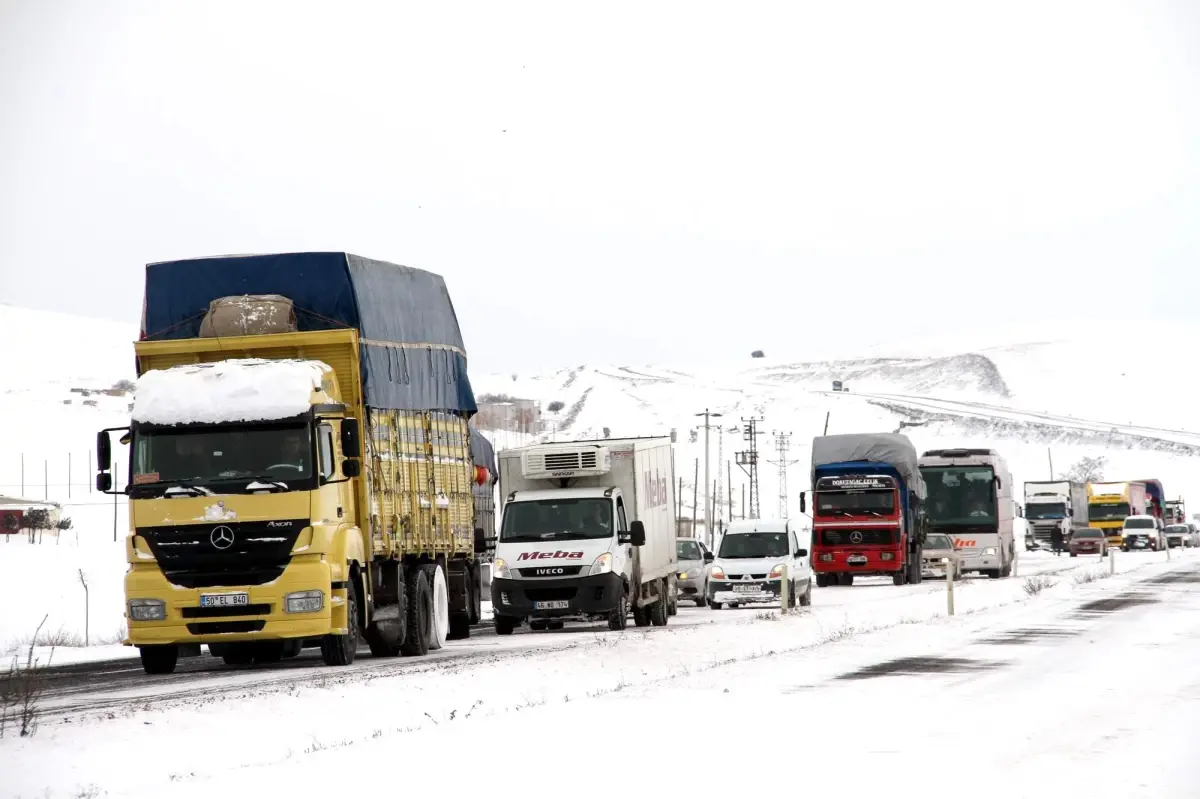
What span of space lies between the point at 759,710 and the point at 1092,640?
1026cm

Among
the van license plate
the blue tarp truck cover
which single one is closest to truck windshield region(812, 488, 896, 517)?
the blue tarp truck cover

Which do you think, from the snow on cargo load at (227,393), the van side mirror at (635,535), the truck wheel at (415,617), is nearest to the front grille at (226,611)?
the snow on cargo load at (227,393)

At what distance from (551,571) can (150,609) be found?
380 inches

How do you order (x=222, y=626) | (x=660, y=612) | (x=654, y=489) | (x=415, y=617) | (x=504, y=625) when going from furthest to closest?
(x=654, y=489) → (x=660, y=612) → (x=504, y=625) → (x=415, y=617) → (x=222, y=626)

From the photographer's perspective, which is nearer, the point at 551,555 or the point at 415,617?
the point at 415,617

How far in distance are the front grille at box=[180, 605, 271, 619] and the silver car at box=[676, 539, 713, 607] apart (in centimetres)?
2219

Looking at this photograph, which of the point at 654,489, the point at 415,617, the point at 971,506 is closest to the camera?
the point at 415,617

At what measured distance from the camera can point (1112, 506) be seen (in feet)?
301

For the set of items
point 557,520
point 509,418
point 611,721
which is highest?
point 509,418

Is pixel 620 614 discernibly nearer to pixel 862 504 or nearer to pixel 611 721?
pixel 611 721

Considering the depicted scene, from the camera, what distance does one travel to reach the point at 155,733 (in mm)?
13625

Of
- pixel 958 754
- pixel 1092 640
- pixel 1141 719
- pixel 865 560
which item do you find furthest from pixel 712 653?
pixel 865 560

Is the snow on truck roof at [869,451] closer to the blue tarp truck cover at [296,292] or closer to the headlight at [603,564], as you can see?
the headlight at [603,564]

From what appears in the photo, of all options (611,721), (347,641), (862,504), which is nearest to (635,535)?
(347,641)
